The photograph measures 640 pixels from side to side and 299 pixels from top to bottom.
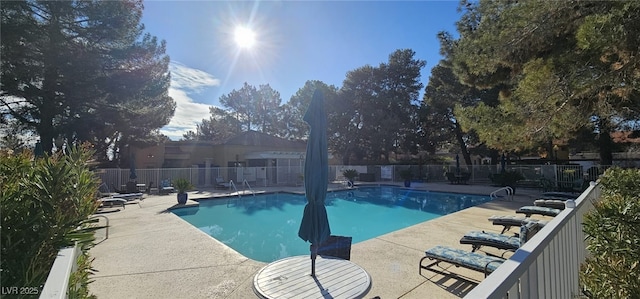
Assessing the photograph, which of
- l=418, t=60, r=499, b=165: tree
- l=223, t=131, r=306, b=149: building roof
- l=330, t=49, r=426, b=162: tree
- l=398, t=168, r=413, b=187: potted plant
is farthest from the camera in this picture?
l=330, t=49, r=426, b=162: tree

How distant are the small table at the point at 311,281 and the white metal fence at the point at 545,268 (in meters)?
1.47

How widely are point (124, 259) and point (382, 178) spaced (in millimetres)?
20654

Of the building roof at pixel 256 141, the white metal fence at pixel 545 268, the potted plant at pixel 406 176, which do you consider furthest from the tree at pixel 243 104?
the white metal fence at pixel 545 268

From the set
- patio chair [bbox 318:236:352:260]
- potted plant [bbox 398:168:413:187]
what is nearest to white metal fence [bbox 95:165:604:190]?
potted plant [bbox 398:168:413:187]

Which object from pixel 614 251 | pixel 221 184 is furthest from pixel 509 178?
pixel 221 184

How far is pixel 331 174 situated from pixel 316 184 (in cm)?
1939

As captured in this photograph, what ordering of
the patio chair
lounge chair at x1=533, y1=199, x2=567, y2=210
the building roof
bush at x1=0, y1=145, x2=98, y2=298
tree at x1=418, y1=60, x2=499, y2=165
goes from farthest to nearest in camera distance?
1. the building roof
2. tree at x1=418, y1=60, x2=499, y2=165
3. lounge chair at x1=533, y1=199, x2=567, y2=210
4. the patio chair
5. bush at x1=0, y1=145, x2=98, y2=298

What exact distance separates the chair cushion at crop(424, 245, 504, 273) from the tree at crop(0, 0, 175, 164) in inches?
699

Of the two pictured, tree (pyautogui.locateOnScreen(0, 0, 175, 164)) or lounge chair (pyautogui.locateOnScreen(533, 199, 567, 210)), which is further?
tree (pyautogui.locateOnScreen(0, 0, 175, 164))

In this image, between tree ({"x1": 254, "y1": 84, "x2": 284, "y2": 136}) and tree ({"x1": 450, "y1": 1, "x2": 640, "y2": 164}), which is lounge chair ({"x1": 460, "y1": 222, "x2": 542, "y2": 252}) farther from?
tree ({"x1": 254, "y1": 84, "x2": 284, "y2": 136})

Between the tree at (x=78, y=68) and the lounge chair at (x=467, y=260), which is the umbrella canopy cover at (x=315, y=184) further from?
the tree at (x=78, y=68)

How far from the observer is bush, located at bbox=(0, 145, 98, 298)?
195 cm

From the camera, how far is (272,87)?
39.3 m

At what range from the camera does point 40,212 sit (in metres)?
2.13
